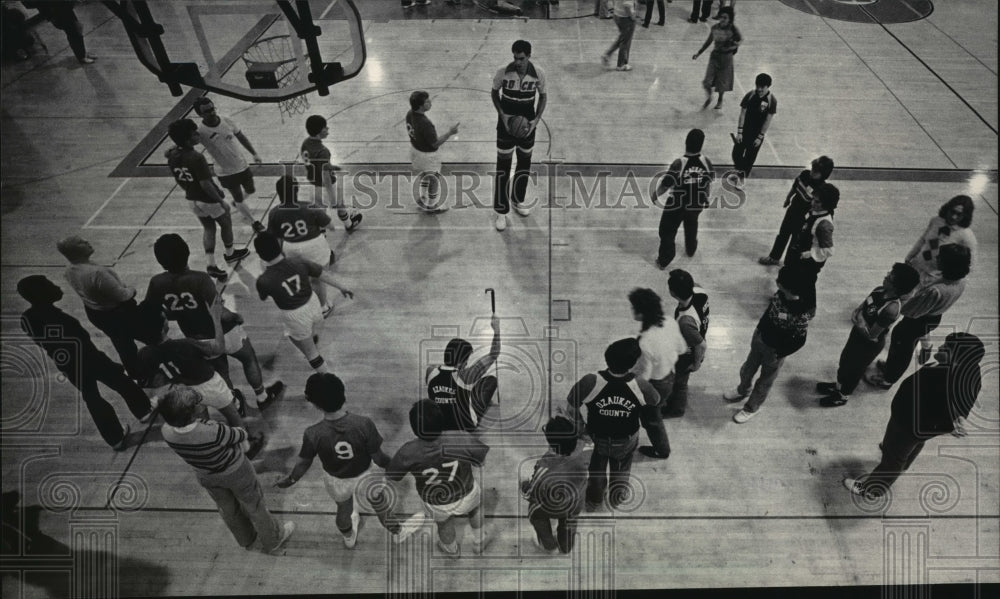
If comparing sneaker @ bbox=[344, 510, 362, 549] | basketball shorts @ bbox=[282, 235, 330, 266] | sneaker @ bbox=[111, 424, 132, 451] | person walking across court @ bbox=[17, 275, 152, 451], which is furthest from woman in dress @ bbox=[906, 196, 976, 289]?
sneaker @ bbox=[111, 424, 132, 451]

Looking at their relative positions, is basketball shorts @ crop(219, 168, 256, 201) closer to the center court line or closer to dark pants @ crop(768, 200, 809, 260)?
the center court line

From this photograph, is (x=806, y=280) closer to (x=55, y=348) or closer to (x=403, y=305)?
(x=403, y=305)

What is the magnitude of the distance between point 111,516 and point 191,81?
402 centimetres

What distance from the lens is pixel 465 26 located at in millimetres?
13602

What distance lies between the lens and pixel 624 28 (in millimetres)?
11211

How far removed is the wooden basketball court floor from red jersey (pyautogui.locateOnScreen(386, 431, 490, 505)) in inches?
38.3

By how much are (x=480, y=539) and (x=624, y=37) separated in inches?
389

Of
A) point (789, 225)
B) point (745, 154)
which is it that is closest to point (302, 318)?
point (789, 225)

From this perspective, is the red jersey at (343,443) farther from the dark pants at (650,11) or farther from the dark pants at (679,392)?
the dark pants at (650,11)

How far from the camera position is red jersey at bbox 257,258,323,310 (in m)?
5.21

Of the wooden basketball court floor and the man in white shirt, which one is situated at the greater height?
the man in white shirt

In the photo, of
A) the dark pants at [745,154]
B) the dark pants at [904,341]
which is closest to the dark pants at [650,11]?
the dark pants at [745,154]

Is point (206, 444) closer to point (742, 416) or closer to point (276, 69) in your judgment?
point (742, 416)

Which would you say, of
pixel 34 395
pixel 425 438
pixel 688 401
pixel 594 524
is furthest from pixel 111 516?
pixel 688 401
